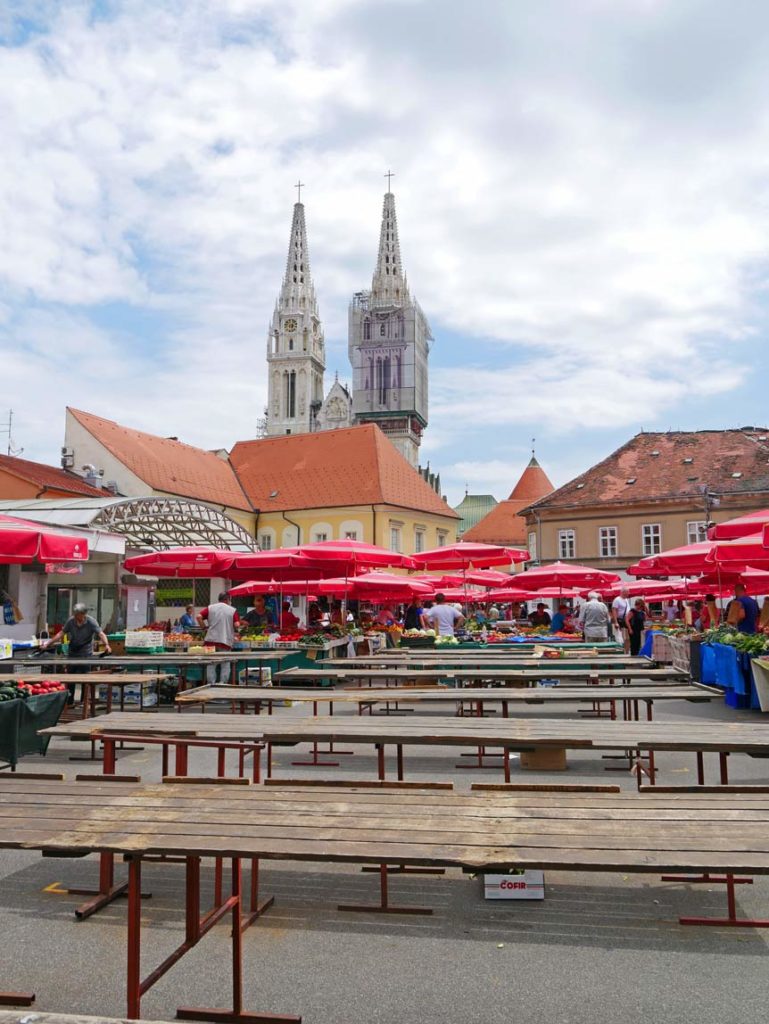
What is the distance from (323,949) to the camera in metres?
4.02

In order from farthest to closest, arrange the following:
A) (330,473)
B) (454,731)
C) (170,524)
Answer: (330,473) < (170,524) < (454,731)

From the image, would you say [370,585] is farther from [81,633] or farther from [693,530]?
[693,530]

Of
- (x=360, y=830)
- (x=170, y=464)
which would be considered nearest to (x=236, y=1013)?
(x=360, y=830)

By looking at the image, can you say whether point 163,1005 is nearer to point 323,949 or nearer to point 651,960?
point 323,949

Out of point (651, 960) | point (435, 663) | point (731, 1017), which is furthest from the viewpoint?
point (435, 663)

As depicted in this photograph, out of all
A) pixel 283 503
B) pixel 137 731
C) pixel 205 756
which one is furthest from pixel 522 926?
pixel 283 503

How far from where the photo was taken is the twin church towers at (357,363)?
100062mm

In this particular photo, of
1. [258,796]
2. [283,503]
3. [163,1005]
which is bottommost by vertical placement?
[163,1005]

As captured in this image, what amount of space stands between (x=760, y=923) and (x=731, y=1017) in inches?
39.1

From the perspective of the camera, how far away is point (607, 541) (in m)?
49.1

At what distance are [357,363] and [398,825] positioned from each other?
331ft

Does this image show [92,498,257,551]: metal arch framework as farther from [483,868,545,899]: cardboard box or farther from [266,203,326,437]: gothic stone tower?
[266,203,326,437]: gothic stone tower

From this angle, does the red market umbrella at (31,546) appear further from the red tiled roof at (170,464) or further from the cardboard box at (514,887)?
the red tiled roof at (170,464)

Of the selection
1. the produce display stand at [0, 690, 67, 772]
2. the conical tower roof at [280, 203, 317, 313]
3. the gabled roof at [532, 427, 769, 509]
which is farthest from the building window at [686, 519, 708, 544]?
the conical tower roof at [280, 203, 317, 313]
